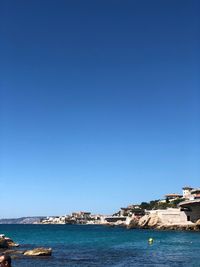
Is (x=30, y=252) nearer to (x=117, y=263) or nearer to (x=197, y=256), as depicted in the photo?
(x=117, y=263)

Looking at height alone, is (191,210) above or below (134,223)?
above

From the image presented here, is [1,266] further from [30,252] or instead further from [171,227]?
[171,227]

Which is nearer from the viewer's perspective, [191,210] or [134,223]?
[191,210]

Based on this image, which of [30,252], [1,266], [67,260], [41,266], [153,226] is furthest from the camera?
[153,226]

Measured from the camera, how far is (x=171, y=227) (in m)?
132

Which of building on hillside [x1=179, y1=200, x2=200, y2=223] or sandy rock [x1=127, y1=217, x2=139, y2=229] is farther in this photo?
sandy rock [x1=127, y1=217, x2=139, y2=229]

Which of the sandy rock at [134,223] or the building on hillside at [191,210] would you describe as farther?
the sandy rock at [134,223]

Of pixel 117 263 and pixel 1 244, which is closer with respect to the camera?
pixel 117 263

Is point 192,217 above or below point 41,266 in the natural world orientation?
above

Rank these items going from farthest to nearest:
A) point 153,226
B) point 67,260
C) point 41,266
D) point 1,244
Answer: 1. point 153,226
2. point 1,244
3. point 67,260
4. point 41,266

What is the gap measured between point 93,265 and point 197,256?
38.7 ft

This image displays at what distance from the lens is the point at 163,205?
196875mm

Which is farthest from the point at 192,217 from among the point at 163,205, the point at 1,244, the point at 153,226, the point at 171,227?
the point at 1,244

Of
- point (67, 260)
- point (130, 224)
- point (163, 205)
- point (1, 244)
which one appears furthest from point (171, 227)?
point (67, 260)
